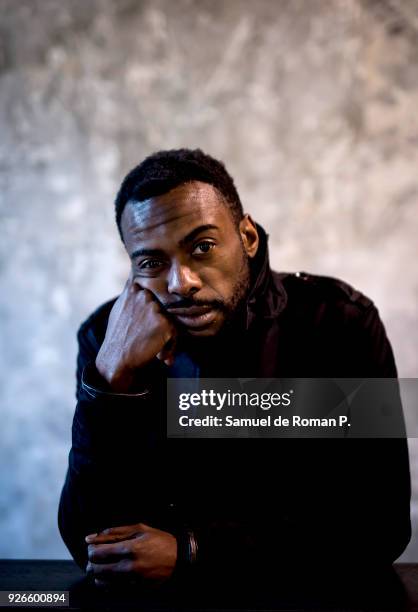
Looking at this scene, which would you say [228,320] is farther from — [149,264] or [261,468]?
[261,468]

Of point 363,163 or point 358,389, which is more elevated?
point 363,163

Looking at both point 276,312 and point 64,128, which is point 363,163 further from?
point 64,128

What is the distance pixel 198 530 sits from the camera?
117 centimetres

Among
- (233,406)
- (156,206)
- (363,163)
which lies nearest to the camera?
(156,206)

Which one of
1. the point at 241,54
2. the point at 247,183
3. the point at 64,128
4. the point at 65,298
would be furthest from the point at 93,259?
the point at 241,54

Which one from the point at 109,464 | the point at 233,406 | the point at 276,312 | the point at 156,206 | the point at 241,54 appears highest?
the point at 241,54

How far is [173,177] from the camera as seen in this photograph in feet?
4.28

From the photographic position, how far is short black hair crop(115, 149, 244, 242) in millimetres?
1304

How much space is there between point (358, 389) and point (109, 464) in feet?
2.05

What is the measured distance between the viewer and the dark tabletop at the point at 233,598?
3.33ft

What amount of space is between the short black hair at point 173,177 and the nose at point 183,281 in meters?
0.20

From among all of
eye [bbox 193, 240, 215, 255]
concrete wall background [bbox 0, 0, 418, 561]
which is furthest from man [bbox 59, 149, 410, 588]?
concrete wall background [bbox 0, 0, 418, 561]

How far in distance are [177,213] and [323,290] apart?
49cm

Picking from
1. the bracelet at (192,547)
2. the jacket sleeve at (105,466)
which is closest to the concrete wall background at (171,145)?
the jacket sleeve at (105,466)
